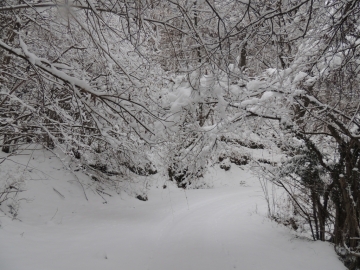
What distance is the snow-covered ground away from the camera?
4836 mm

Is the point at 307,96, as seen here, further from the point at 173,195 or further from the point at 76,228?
the point at 173,195

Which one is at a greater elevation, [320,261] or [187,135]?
[187,135]

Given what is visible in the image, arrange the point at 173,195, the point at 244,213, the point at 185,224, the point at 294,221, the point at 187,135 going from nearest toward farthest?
the point at 187,135 < the point at 294,221 < the point at 185,224 < the point at 244,213 < the point at 173,195

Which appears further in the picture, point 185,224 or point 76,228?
point 185,224

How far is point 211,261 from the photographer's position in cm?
525

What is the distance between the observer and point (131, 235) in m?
6.45

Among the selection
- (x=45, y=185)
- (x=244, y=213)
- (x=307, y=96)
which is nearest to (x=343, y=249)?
(x=307, y=96)

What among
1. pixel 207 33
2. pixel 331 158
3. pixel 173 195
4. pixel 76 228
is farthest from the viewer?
pixel 173 195

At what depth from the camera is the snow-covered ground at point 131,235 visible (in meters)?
4.84

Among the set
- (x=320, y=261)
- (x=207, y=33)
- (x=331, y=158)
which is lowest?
(x=320, y=261)

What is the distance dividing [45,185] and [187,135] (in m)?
4.50

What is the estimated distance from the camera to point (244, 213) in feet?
29.2

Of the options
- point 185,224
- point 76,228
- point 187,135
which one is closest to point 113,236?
point 76,228

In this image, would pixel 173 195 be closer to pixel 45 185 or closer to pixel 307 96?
pixel 45 185
